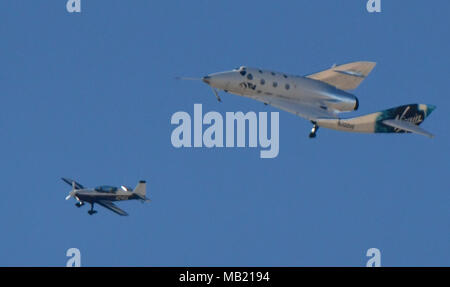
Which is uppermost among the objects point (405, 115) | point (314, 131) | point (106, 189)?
point (106, 189)

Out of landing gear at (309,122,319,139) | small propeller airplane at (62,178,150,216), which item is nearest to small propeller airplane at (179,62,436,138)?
landing gear at (309,122,319,139)

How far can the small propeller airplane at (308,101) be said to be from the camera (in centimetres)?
12075

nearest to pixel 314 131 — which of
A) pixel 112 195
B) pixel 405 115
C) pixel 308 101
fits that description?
pixel 308 101

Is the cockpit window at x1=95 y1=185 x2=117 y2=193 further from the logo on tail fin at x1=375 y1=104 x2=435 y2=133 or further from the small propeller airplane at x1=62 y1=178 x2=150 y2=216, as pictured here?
the logo on tail fin at x1=375 y1=104 x2=435 y2=133

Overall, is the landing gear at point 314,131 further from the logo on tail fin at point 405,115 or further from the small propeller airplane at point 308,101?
the logo on tail fin at point 405,115

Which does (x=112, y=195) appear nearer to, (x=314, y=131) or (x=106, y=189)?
(x=106, y=189)

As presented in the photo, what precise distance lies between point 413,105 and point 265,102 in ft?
47.8

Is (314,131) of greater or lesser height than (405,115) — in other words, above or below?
below

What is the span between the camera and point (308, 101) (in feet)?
404

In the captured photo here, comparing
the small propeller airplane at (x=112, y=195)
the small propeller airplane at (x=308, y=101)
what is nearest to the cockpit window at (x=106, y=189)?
the small propeller airplane at (x=112, y=195)
